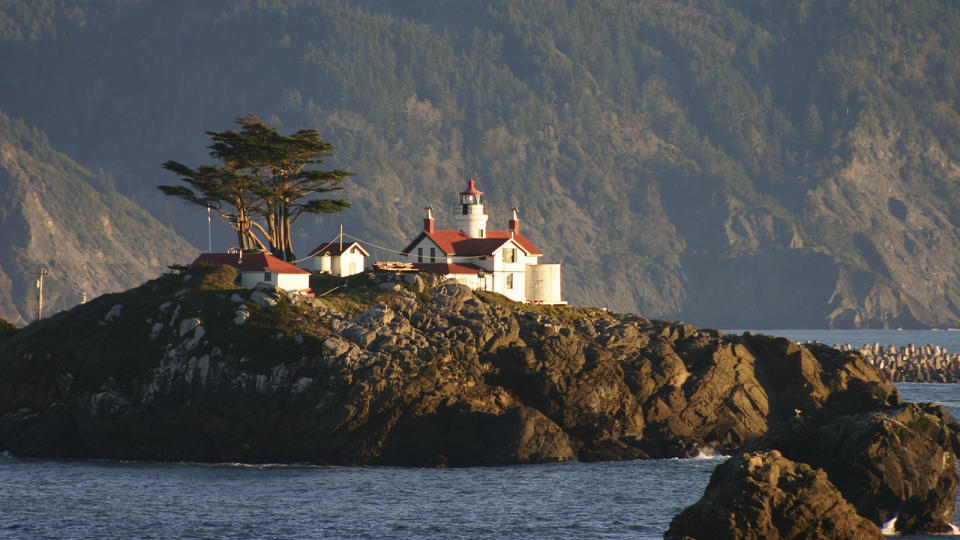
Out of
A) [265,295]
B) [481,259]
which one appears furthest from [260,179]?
[265,295]

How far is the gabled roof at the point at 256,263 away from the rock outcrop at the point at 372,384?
9.77 ft

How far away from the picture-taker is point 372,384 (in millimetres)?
79250

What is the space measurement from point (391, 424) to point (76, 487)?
59.1ft

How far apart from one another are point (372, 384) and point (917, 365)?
10859cm

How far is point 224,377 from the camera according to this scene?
264 ft

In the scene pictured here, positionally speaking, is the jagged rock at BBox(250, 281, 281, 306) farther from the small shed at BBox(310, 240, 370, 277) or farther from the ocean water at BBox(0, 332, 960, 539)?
the small shed at BBox(310, 240, 370, 277)

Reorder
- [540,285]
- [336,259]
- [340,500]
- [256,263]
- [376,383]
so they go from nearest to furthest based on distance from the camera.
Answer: [340,500] → [376,383] → [256,263] → [336,259] → [540,285]

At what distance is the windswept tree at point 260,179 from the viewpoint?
4063 inches

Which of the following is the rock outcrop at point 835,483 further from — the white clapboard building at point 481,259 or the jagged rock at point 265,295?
the white clapboard building at point 481,259

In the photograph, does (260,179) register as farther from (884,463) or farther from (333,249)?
(884,463)

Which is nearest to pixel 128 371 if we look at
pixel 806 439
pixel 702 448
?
pixel 702 448

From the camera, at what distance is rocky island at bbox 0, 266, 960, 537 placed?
3115 inches

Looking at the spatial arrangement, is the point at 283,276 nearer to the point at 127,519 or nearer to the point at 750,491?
the point at 127,519

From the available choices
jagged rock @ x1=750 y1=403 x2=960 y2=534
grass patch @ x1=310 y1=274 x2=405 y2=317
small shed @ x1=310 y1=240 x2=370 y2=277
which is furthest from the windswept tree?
jagged rock @ x1=750 y1=403 x2=960 y2=534
